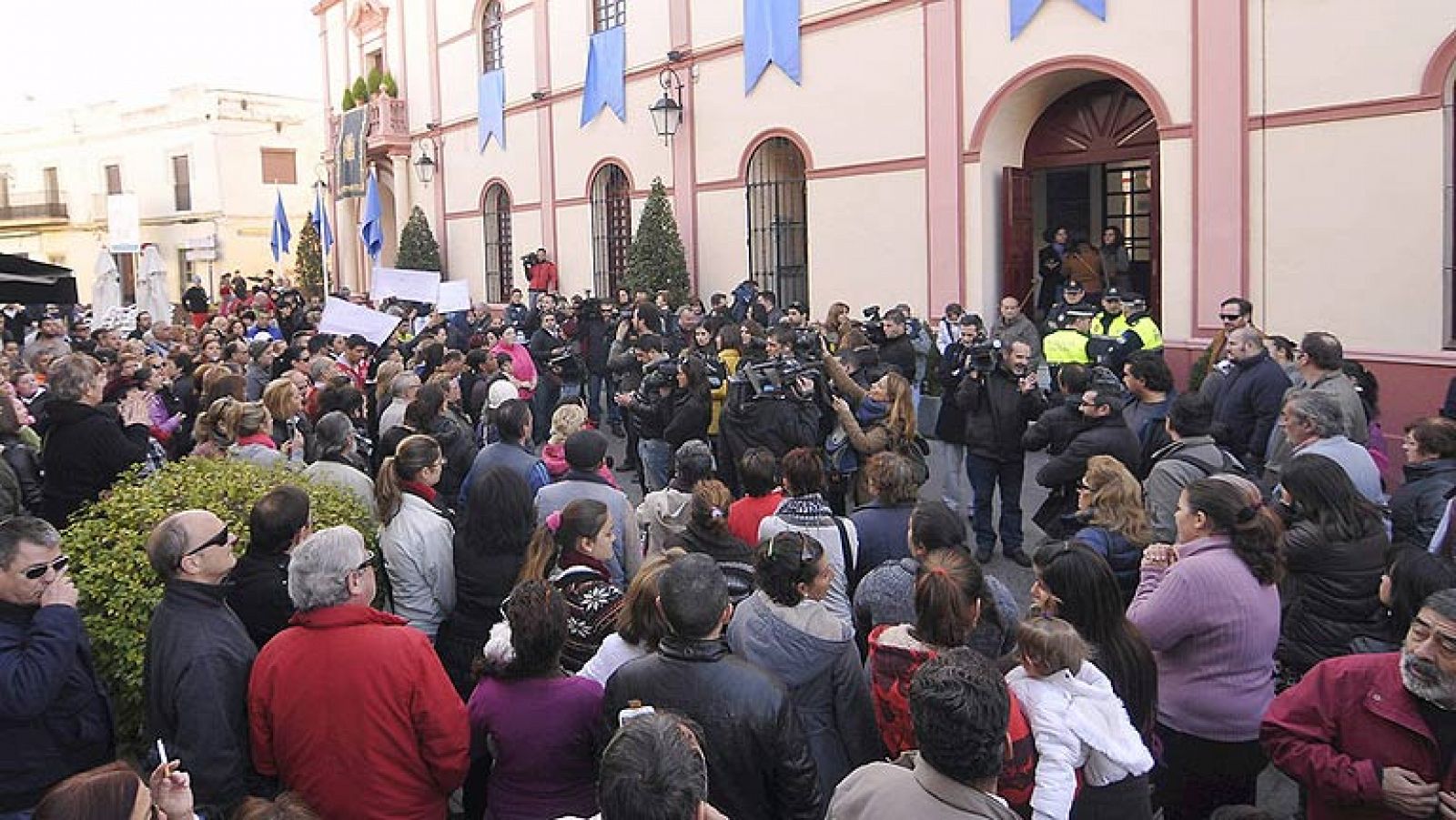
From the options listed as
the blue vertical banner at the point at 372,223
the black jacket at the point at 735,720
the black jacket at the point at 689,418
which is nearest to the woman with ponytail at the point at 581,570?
the black jacket at the point at 735,720

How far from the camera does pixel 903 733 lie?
3.60 metres

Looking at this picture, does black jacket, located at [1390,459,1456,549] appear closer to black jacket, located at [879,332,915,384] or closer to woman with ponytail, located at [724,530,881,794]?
woman with ponytail, located at [724,530,881,794]

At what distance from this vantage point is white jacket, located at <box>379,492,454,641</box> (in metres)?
5.15

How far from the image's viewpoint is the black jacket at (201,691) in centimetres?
358

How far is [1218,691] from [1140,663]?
570mm

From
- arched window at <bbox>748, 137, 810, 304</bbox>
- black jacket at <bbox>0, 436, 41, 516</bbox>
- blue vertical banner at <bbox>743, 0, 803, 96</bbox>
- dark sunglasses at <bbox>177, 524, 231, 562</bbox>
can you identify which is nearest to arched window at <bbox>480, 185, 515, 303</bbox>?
arched window at <bbox>748, 137, 810, 304</bbox>

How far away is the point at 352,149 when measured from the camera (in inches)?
1112

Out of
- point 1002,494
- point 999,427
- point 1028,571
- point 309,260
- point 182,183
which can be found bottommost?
point 1028,571

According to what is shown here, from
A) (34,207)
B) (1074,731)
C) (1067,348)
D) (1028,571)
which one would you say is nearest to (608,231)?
(1067,348)

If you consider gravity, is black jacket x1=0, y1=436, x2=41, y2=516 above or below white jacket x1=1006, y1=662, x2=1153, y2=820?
above

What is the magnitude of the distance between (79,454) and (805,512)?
4010 mm

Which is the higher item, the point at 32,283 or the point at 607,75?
the point at 607,75

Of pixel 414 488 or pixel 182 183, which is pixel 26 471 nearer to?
pixel 414 488

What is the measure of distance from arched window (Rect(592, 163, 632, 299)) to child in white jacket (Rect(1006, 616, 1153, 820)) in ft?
60.5
